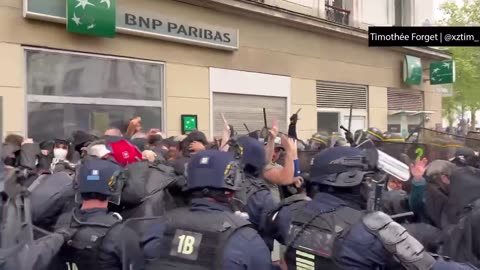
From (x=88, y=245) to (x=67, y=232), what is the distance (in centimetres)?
17

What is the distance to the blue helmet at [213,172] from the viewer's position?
130 inches

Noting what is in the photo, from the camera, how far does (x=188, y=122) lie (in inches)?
518

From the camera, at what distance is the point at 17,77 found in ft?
33.6

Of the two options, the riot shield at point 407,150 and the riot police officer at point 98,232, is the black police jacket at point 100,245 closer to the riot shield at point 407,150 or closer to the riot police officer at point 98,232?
the riot police officer at point 98,232

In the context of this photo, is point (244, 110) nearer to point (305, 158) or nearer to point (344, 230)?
point (305, 158)

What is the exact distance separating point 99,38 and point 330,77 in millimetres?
7855

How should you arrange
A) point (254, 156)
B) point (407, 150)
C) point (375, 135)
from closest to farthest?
point (254, 156), point (407, 150), point (375, 135)

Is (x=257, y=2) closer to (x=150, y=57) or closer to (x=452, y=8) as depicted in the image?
(x=150, y=57)

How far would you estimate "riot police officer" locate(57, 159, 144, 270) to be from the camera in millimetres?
3691

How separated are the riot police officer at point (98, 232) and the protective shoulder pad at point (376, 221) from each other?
4.53ft

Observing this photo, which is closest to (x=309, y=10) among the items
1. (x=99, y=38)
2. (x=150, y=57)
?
(x=150, y=57)

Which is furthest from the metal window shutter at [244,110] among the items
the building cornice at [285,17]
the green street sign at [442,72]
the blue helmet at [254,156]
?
the blue helmet at [254,156]

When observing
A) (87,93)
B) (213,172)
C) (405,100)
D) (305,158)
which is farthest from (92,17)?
(405,100)

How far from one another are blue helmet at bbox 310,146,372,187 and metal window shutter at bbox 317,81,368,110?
546 inches
